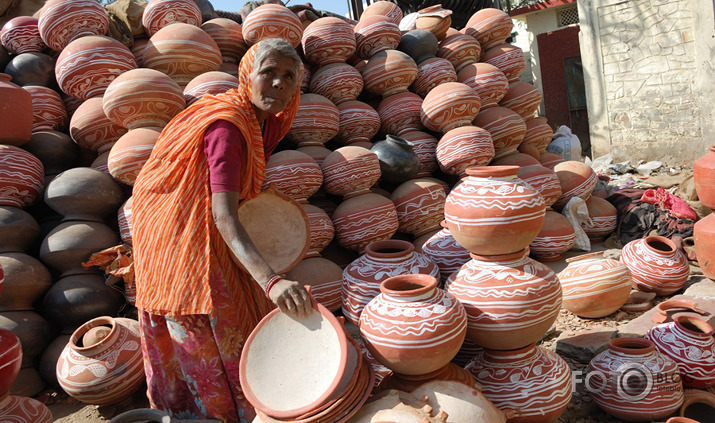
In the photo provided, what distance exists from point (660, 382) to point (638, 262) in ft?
5.96

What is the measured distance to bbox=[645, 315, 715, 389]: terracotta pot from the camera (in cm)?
251

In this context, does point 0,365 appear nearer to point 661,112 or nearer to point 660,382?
point 660,382

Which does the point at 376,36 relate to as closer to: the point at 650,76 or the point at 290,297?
the point at 290,297

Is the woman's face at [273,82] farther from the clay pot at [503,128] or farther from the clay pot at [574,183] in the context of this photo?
the clay pot at [574,183]

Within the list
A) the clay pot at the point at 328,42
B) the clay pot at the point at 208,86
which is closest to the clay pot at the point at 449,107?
the clay pot at the point at 328,42

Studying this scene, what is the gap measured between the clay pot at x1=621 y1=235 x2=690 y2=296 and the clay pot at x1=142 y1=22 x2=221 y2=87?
3.98m

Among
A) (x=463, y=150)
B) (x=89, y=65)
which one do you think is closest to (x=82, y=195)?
(x=89, y=65)

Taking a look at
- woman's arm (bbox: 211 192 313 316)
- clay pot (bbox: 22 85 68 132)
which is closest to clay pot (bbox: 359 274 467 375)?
woman's arm (bbox: 211 192 313 316)

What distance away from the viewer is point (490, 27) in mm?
5691

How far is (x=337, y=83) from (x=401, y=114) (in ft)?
2.31

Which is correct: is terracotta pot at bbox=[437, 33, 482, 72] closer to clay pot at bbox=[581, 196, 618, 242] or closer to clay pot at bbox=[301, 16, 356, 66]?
clay pot at bbox=[301, 16, 356, 66]

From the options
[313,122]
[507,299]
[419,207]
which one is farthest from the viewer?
[313,122]

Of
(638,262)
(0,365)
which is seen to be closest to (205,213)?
(0,365)

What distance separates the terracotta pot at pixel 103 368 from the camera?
8.83ft
